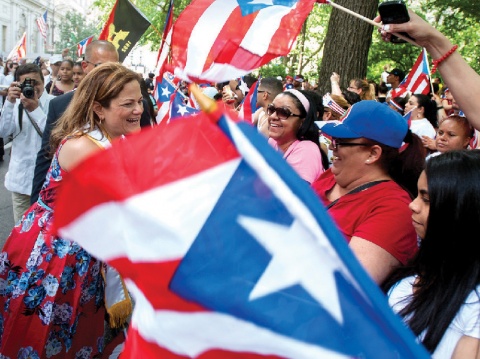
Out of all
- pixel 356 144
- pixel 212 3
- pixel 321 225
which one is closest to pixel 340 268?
pixel 321 225

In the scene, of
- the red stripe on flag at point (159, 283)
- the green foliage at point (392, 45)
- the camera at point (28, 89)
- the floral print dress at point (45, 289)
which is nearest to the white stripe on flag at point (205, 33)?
the floral print dress at point (45, 289)

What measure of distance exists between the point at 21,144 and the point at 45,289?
2.32 m

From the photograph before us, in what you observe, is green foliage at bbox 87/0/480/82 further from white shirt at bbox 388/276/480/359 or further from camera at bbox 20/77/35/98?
white shirt at bbox 388/276/480/359

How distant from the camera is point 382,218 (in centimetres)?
237

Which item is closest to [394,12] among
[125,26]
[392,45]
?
[125,26]

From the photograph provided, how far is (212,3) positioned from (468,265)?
235cm

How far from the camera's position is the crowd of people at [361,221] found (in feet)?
6.24

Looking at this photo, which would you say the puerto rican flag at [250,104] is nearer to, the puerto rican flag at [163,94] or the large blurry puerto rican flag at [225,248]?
the puerto rican flag at [163,94]

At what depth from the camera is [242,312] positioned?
4.21 feet

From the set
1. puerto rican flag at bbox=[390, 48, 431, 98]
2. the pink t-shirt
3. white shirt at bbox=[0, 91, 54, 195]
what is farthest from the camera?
puerto rican flag at bbox=[390, 48, 431, 98]

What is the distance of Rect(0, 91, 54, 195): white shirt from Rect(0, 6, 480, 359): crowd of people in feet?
2.34

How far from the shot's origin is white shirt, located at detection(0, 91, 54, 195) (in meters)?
4.63

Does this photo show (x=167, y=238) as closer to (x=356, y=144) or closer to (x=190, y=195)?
(x=190, y=195)

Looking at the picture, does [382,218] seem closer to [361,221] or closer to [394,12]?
[361,221]
